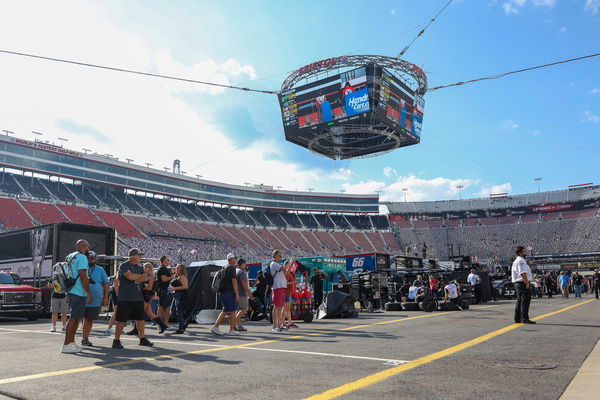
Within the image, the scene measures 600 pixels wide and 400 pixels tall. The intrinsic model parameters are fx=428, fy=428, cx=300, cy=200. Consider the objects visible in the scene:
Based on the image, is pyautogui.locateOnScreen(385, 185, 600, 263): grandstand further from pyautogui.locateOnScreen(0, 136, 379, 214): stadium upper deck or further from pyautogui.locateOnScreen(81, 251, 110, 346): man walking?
pyautogui.locateOnScreen(81, 251, 110, 346): man walking

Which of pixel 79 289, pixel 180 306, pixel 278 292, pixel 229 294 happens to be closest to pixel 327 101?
pixel 278 292

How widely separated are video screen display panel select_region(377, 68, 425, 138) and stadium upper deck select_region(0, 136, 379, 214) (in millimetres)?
49052

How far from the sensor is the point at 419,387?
4094 millimetres

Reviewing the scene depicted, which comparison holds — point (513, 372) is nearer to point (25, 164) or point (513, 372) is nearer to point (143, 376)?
point (143, 376)

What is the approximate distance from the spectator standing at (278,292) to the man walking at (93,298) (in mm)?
3692

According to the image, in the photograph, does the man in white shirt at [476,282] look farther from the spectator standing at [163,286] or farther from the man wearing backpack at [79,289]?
the man wearing backpack at [79,289]

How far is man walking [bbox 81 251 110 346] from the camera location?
7.59 m

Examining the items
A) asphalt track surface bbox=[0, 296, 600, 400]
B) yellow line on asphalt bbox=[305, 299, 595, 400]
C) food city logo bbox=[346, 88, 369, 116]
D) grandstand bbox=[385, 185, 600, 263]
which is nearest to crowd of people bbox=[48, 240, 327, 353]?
asphalt track surface bbox=[0, 296, 600, 400]

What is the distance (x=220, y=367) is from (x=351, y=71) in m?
33.3

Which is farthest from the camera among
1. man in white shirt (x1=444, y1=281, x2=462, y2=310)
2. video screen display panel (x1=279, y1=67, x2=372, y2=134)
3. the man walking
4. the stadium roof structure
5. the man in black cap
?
the stadium roof structure

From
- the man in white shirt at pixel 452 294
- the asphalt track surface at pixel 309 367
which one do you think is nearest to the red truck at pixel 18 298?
the asphalt track surface at pixel 309 367

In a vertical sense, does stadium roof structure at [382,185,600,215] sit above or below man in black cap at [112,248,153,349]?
above

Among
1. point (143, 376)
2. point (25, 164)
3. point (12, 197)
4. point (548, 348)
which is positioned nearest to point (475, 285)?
point (548, 348)

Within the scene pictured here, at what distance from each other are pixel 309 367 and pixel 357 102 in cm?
3179
